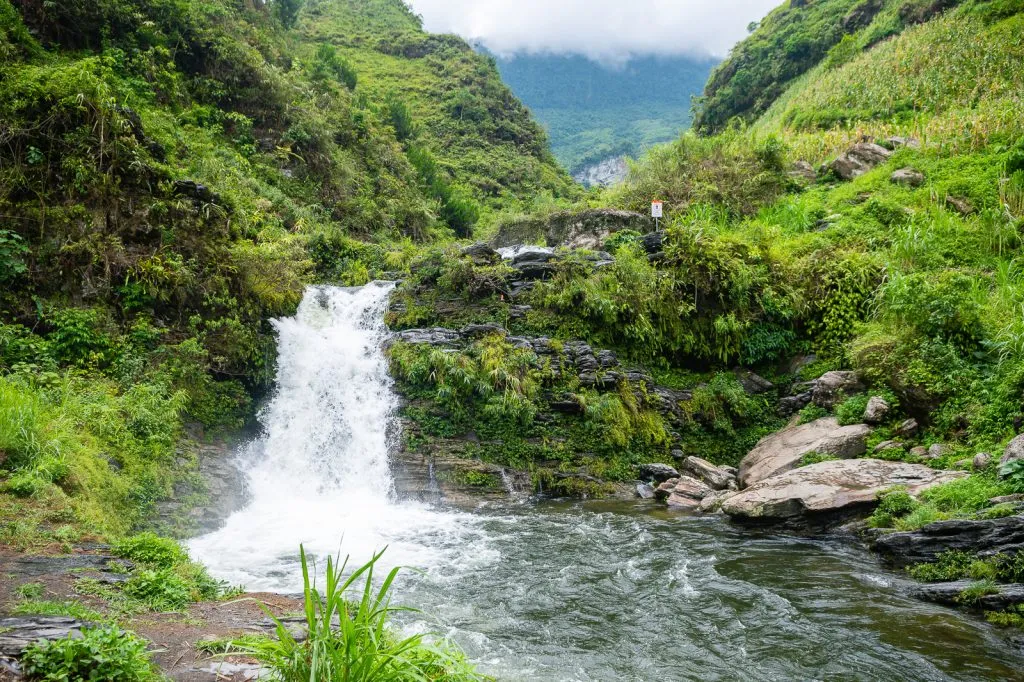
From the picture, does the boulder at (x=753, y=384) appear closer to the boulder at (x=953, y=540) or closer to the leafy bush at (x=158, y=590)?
the boulder at (x=953, y=540)

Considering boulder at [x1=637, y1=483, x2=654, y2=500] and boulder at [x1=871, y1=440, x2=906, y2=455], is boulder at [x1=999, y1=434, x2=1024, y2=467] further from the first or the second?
boulder at [x1=637, y1=483, x2=654, y2=500]

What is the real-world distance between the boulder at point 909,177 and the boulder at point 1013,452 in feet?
40.0

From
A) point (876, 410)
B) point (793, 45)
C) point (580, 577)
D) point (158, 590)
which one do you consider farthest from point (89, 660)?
point (793, 45)

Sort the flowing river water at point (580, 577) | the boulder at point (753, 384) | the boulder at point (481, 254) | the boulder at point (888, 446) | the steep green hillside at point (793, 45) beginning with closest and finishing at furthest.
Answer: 1. the flowing river water at point (580, 577)
2. the boulder at point (888, 446)
3. the boulder at point (753, 384)
4. the boulder at point (481, 254)
5. the steep green hillside at point (793, 45)

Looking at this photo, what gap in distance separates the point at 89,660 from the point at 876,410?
1272 centimetres

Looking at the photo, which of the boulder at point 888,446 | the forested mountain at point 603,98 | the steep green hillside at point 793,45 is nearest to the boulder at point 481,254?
the boulder at point 888,446

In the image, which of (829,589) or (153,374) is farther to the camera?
(153,374)

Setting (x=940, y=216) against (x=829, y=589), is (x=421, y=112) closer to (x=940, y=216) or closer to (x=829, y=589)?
(x=940, y=216)

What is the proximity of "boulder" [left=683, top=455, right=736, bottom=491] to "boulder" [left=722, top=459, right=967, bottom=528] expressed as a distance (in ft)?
6.24

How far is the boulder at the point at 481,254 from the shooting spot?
1706cm

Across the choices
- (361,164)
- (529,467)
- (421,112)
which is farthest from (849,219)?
(421,112)

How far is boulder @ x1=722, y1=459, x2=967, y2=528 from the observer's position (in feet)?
31.0

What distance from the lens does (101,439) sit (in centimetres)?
919

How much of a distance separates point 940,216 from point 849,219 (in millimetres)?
2264
